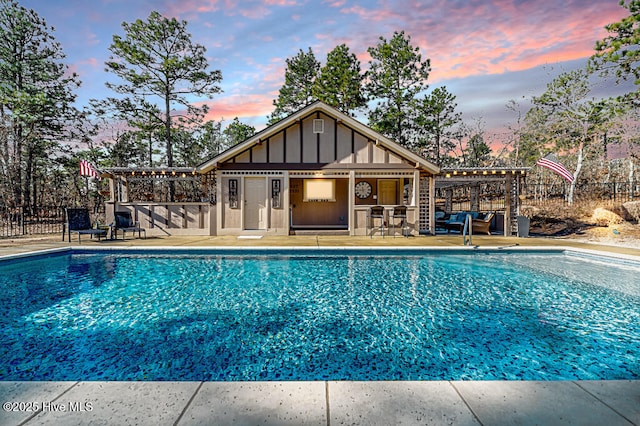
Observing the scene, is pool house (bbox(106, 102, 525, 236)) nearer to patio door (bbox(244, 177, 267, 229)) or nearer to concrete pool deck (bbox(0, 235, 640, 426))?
patio door (bbox(244, 177, 267, 229))

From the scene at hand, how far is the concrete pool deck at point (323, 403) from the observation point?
6.24 feet

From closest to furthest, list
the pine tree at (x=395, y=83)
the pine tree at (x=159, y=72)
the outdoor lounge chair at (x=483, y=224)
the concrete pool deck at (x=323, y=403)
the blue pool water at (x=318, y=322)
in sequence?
the concrete pool deck at (x=323, y=403), the blue pool water at (x=318, y=322), the outdoor lounge chair at (x=483, y=224), the pine tree at (x=159, y=72), the pine tree at (x=395, y=83)

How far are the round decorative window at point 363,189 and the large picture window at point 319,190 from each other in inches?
58.5

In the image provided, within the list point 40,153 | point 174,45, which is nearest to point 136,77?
Answer: point 174,45

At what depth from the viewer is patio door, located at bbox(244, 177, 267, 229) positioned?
13055 millimetres

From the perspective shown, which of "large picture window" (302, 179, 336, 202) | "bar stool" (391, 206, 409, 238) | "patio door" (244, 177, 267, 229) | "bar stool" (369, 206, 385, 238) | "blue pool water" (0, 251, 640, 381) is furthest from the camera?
"large picture window" (302, 179, 336, 202)

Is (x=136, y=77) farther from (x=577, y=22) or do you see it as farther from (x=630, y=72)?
(x=630, y=72)

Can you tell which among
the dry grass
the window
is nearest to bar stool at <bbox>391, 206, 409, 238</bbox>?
the window

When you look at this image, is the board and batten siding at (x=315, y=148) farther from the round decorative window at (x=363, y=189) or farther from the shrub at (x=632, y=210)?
the shrub at (x=632, y=210)

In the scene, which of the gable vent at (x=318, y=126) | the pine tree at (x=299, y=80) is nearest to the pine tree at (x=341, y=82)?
the pine tree at (x=299, y=80)

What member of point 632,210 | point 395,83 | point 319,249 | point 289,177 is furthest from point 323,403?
point 395,83

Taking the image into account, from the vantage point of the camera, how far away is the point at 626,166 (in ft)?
93.2

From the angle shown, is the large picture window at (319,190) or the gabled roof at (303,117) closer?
the gabled roof at (303,117)

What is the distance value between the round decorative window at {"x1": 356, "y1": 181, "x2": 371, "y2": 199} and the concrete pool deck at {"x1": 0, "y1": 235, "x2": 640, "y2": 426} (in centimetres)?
1401
